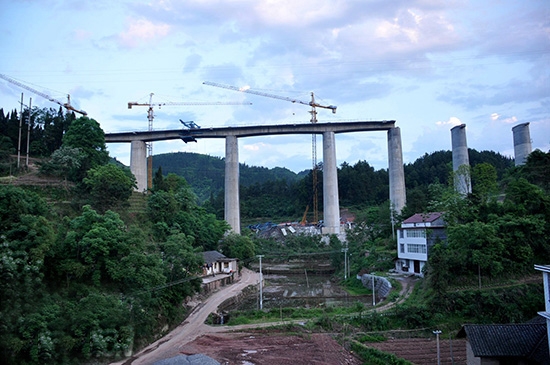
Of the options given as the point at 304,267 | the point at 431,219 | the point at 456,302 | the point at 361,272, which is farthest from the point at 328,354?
the point at 304,267

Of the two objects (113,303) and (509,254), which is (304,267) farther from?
(113,303)

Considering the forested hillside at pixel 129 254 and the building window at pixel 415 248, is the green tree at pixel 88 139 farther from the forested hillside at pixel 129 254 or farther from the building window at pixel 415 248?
the building window at pixel 415 248

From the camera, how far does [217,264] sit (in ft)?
116

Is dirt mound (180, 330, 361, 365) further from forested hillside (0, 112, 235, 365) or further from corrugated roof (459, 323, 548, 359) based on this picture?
corrugated roof (459, 323, 548, 359)

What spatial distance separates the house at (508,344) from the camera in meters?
13.6

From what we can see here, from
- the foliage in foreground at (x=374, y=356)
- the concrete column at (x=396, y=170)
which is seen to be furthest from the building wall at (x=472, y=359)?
the concrete column at (x=396, y=170)

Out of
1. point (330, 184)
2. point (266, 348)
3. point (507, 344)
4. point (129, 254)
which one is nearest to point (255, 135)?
point (330, 184)

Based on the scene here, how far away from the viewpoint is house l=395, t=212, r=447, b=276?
94.5 ft

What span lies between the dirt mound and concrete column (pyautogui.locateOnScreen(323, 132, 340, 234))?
31.0m

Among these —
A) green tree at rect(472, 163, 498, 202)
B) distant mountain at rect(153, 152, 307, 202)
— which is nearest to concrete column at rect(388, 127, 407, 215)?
green tree at rect(472, 163, 498, 202)

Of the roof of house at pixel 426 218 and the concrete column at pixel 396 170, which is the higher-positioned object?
the concrete column at pixel 396 170

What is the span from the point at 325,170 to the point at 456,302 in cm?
2933

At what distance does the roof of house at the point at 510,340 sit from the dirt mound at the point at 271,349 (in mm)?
4657

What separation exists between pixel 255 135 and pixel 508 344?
4014 cm
